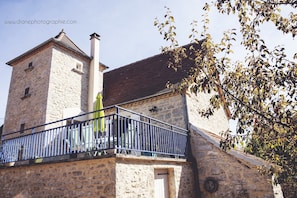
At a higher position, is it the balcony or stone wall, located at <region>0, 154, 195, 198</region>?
the balcony

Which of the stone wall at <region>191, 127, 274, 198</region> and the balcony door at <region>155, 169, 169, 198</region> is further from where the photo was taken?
the stone wall at <region>191, 127, 274, 198</region>

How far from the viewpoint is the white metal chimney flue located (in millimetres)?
12984

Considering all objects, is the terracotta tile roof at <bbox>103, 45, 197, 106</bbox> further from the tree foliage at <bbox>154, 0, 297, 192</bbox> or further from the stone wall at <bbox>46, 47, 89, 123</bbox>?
the tree foliage at <bbox>154, 0, 297, 192</bbox>

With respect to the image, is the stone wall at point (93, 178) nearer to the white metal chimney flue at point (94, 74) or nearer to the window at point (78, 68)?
the white metal chimney flue at point (94, 74)

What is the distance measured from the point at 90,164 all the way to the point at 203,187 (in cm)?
535

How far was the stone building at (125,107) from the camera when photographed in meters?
5.86

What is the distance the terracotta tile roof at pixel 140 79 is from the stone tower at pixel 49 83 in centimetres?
141

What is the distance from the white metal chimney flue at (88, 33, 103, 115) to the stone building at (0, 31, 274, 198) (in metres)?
0.06

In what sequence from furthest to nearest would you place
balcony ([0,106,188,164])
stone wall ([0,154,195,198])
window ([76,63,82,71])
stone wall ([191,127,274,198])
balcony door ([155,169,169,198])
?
window ([76,63,82,71]) < stone wall ([191,127,274,198]) < balcony door ([155,169,169,198]) < balcony ([0,106,188,164]) < stone wall ([0,154,195,198])

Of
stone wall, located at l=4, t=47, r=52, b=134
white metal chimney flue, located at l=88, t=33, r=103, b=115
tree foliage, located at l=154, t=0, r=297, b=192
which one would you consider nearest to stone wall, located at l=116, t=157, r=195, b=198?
tree foliage, located at l=154, t=0, r=297, b=192

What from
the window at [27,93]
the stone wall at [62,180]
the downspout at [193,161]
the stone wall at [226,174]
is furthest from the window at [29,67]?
the stone wall at [226,174]

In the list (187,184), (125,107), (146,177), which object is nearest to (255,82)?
(146,177)

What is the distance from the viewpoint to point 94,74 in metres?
13.4

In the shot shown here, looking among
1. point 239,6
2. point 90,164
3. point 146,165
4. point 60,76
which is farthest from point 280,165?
point 60,76
